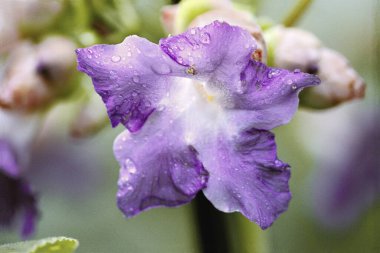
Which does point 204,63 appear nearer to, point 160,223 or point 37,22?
point 37,22

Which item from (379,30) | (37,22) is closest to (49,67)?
(37,22)

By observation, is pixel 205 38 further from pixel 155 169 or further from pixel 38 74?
pixel 38 74

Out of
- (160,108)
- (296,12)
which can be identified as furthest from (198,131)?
(296,12)

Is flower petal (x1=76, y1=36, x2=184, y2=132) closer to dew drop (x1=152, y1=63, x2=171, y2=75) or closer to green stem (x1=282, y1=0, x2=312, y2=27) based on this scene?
dew drop (x1=152, y1=63, x2=171, y2=75)

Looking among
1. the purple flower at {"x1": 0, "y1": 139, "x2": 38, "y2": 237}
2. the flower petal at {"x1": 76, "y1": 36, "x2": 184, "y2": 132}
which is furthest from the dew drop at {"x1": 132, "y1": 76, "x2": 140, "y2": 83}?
the purple flower at {"x1": 0, "y1": 139, "x2": 38, "y2": 237}

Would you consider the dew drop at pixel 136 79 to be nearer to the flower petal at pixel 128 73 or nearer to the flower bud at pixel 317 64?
the flower petal at pixel 128 73

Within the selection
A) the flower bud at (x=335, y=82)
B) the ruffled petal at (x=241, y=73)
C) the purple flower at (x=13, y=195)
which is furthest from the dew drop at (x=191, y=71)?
the purple flower at (x=13, y=195)
